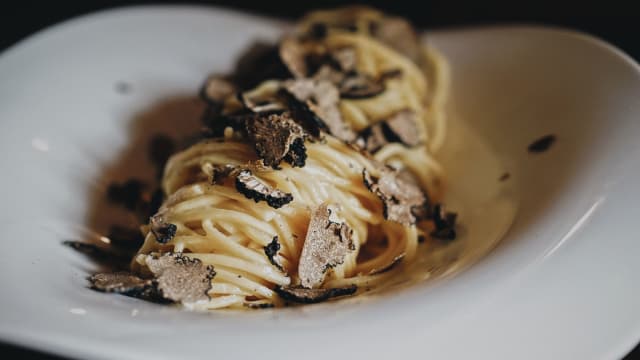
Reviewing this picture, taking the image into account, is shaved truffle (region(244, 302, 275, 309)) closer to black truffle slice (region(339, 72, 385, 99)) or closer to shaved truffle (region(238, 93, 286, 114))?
shaved truffle (region(238, 93, 286, 114))

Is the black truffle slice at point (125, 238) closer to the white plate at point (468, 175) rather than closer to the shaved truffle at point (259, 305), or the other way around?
the white plate at point (468, 175)

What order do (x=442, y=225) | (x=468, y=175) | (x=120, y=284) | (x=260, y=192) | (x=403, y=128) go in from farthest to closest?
(x=468, y=175), (x=403, y=128), (x=442, y=225), (x=260, y=192), (x=120, y=284)

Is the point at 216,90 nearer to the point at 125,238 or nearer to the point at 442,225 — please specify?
the point at 125,238

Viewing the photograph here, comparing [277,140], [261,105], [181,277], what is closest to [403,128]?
[261,105]

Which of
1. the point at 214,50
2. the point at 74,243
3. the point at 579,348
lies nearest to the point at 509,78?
the point at 214,50

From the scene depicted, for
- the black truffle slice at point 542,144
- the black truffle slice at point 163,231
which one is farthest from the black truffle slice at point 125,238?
the black truffle slice at point 542,144

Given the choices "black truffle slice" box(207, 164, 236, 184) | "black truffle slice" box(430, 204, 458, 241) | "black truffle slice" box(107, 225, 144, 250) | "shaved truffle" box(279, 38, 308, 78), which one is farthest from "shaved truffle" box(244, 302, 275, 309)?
"shaved truffle" box(279, 38, 308, 78)
